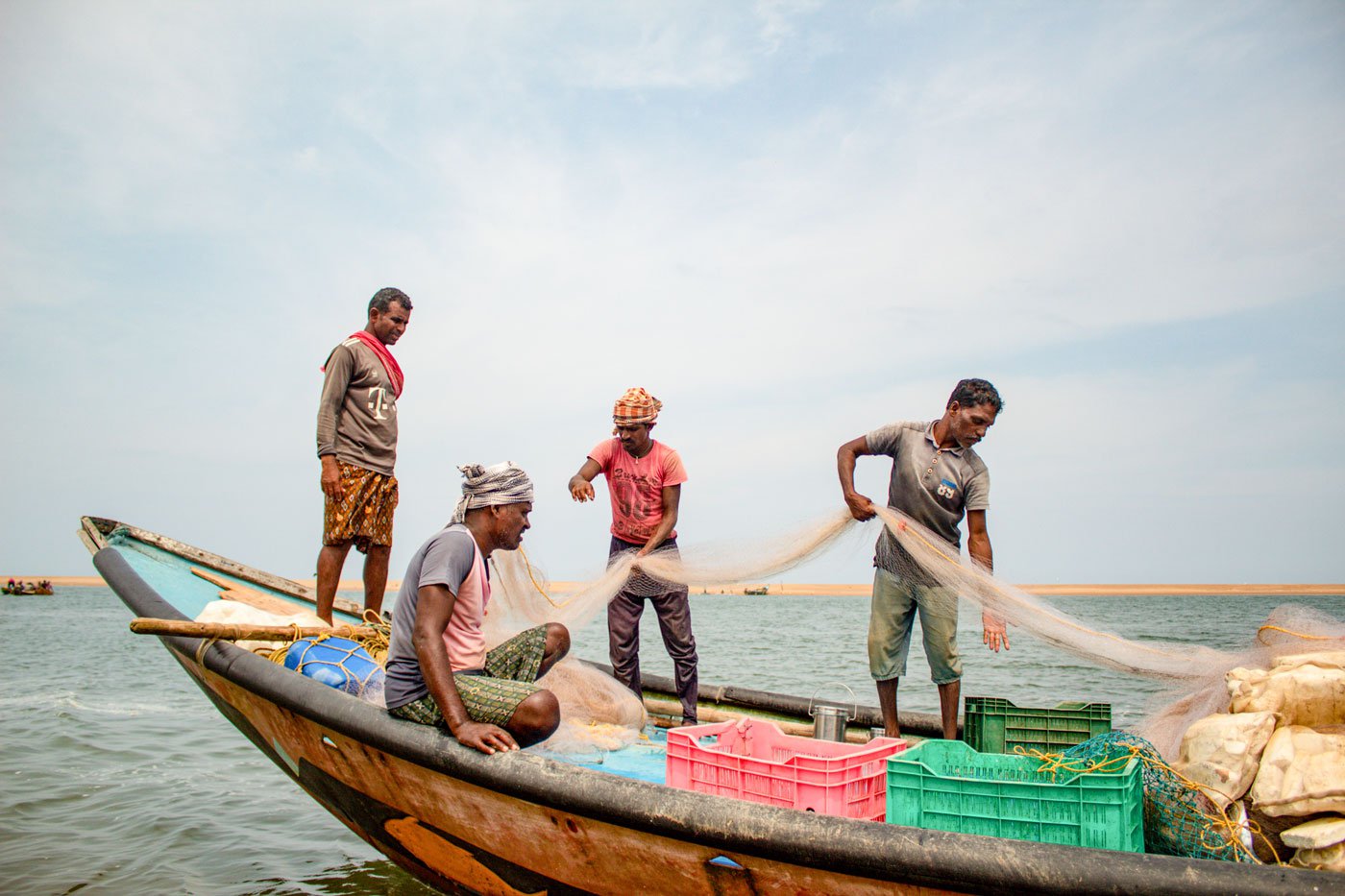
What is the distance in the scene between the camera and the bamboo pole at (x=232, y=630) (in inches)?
162

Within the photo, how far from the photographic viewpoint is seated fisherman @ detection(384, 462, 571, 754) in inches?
120

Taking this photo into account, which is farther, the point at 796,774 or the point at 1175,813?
the point at 796,774

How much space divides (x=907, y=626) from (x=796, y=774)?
1.67m

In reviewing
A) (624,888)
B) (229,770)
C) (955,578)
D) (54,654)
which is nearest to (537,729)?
(624,888)

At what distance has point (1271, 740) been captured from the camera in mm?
2705

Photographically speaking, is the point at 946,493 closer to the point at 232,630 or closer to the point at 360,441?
the point at 360,441

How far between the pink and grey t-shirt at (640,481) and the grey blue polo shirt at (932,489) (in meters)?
1.32

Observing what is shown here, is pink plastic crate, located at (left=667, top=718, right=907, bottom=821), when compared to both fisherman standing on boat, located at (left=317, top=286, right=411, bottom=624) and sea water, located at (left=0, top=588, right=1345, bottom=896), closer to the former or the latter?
sea water, located at (left=0, top=588, right=1345, bottom=896)

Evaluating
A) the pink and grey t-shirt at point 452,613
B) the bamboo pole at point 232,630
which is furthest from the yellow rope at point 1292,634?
the bamboo pole at point 232,630

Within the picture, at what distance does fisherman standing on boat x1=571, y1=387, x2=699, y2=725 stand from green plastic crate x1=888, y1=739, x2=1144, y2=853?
88.8 inches

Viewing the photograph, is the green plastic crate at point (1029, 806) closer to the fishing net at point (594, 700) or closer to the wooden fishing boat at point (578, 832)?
the wooden fishing boat at point (578, 832)

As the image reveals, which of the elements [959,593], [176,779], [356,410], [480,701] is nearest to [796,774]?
[480,701]

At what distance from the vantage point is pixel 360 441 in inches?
204

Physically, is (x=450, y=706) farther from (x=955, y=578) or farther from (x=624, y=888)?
(x=955, y=578)
